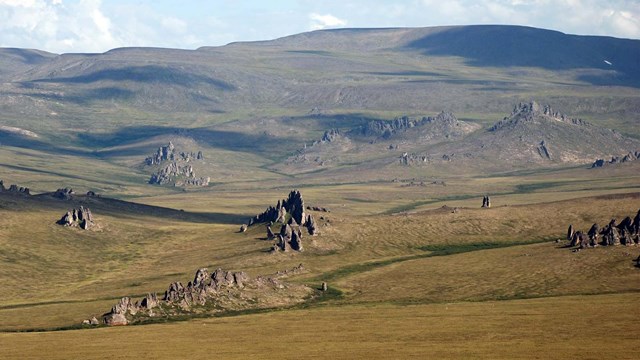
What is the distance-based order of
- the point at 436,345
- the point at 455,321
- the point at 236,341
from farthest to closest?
the point at 455,321 < the point at 236,341 < the point at 436,345

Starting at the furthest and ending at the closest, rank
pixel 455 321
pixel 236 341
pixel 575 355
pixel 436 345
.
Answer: pixel 455 321 < pixel 236 341 < pixel 436 345 < pixel 575 355

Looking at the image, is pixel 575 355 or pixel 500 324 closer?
pixel 575 355

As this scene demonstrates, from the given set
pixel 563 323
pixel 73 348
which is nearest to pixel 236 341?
pixel 73 348

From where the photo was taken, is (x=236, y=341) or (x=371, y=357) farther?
(x=236, y=341)

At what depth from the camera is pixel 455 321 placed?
198 m

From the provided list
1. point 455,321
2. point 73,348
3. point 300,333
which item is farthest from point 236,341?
point 455,321

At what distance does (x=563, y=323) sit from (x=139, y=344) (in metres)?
63.7

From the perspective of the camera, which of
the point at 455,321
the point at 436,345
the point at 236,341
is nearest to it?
the point at 436,345

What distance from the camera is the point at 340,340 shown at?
180250 mm

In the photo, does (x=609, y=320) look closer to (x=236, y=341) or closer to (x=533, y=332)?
(x=533, y=332)

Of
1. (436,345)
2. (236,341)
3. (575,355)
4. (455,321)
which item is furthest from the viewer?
(455,321)

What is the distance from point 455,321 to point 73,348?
59.9 m

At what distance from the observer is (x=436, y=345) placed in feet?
563

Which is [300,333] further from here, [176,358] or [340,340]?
[176,358]
